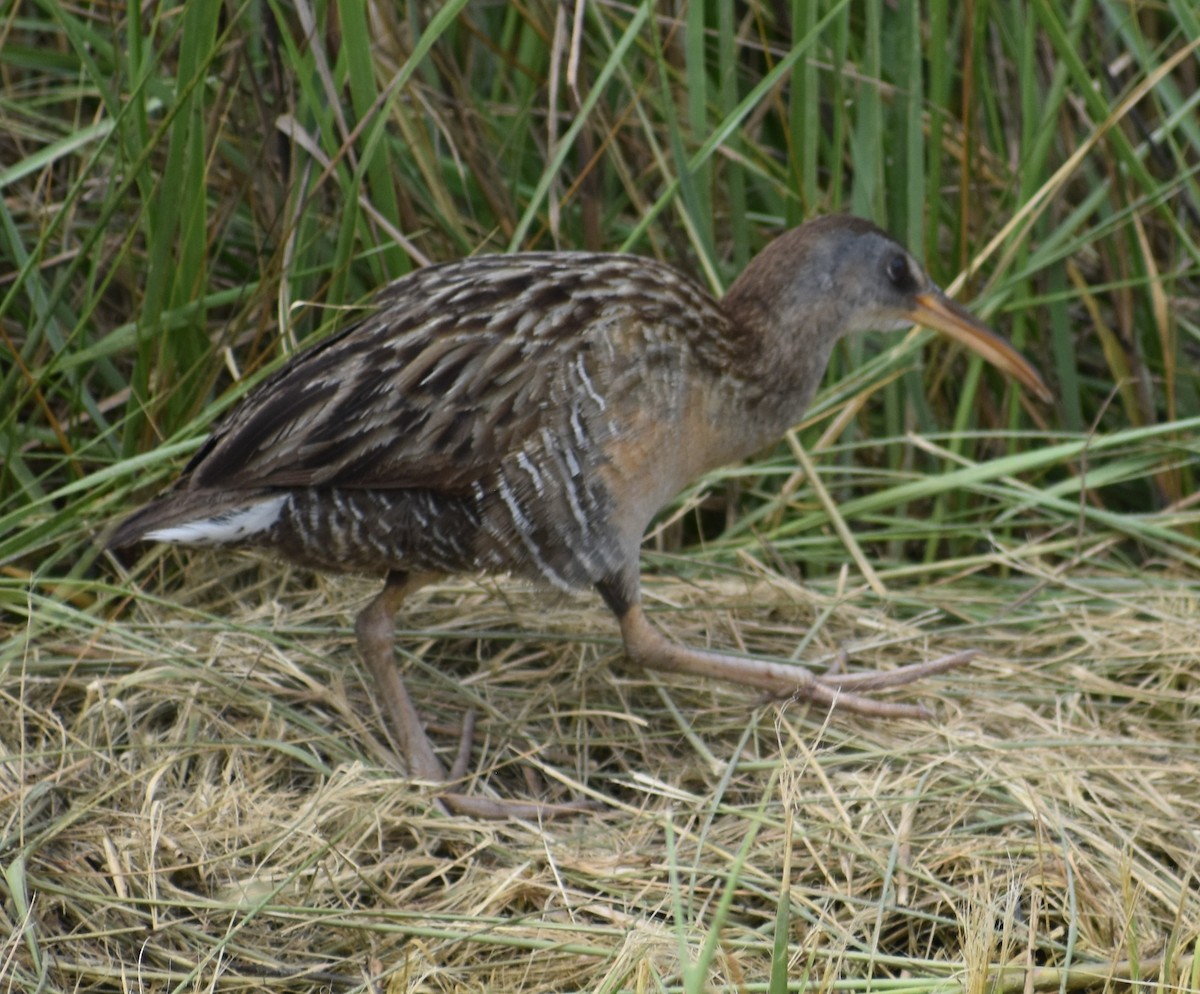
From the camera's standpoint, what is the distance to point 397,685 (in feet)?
10.7

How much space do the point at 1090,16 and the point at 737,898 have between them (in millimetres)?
2499

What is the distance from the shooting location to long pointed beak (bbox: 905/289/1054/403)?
3600mm

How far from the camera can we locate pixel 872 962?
97.7 inches

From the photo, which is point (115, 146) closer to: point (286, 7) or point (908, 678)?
point (286, 7)

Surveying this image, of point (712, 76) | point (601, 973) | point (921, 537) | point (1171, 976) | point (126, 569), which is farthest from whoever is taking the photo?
point (712, 76)

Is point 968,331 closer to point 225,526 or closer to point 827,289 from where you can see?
point 827,289

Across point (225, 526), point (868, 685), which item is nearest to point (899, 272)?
point (868, 685)

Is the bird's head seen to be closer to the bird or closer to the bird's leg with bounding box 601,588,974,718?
the bird

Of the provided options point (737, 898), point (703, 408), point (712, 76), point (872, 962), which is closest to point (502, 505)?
point (703, 408)

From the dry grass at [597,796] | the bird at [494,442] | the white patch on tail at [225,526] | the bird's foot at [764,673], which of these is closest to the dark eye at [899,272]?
the bird at [494,442]

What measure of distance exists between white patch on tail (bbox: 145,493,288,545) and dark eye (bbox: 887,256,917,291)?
1.31 m

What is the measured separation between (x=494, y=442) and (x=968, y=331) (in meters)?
1.16

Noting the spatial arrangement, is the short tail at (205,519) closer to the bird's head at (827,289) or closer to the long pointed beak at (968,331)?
the bird's head at (827,289)

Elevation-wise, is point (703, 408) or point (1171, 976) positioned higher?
point (703, 408)
